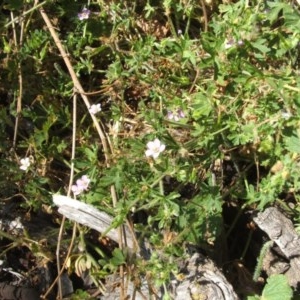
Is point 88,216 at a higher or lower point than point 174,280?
higher

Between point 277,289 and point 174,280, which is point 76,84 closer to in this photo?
point 174,280

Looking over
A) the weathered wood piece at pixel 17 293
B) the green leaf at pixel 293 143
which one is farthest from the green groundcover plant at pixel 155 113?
the weathered wood piece at pixel 17 293

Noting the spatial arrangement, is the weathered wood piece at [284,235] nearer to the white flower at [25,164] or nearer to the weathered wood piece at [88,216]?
the weathered wood piece at [88,216]

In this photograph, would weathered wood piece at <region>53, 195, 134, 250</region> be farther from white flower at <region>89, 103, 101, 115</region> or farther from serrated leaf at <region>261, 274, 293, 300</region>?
serrated leaf at <region>261, 274, 293, 300</region>

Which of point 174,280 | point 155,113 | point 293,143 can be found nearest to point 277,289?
point 174,280

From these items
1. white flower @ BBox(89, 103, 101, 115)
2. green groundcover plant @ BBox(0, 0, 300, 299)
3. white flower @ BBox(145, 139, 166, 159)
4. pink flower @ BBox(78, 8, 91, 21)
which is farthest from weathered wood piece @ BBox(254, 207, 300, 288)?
pink flower @ BBox(78, 8, 91, 21)

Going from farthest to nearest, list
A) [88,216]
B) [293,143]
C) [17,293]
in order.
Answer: [17,293]
[88,216]
[293,143]

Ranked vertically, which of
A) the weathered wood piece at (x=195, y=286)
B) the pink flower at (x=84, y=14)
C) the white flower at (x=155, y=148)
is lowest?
the weathered wood piece at (x=195, y=286)
